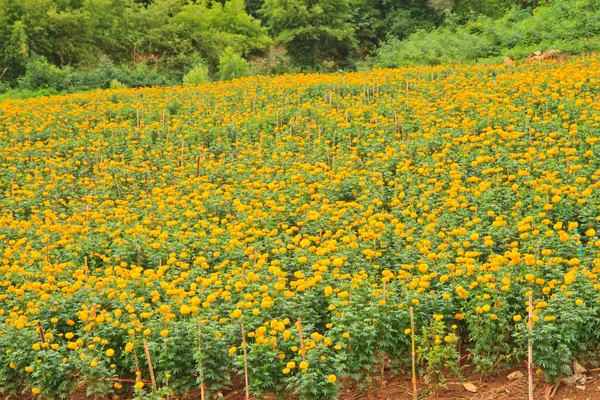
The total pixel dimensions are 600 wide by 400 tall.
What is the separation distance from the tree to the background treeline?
0.15 ft

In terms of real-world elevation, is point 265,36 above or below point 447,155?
above

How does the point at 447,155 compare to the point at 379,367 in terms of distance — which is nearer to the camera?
the point at 379,367

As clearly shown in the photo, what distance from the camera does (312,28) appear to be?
2506 centimetres

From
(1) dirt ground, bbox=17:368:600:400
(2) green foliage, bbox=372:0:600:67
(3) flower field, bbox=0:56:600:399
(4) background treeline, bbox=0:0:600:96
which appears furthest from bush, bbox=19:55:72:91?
(1) dirt ground, bbox=17:368:600:400

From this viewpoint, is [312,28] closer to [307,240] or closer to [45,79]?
[45,79]

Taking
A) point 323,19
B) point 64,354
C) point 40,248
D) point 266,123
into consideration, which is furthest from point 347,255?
point 323,19

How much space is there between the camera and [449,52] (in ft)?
64.4

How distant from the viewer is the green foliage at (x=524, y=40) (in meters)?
17.8

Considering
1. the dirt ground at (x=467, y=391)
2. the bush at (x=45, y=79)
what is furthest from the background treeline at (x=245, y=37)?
the dirt ground at (x=467, y=391)

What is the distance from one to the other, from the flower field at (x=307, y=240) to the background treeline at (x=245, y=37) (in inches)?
341

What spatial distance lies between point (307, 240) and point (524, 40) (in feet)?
52.5

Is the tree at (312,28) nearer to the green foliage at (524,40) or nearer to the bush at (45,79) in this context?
the green foliage at (524,40)

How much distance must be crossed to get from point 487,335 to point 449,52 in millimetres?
16509

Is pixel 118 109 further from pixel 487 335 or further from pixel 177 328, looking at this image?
pixel 487 335
